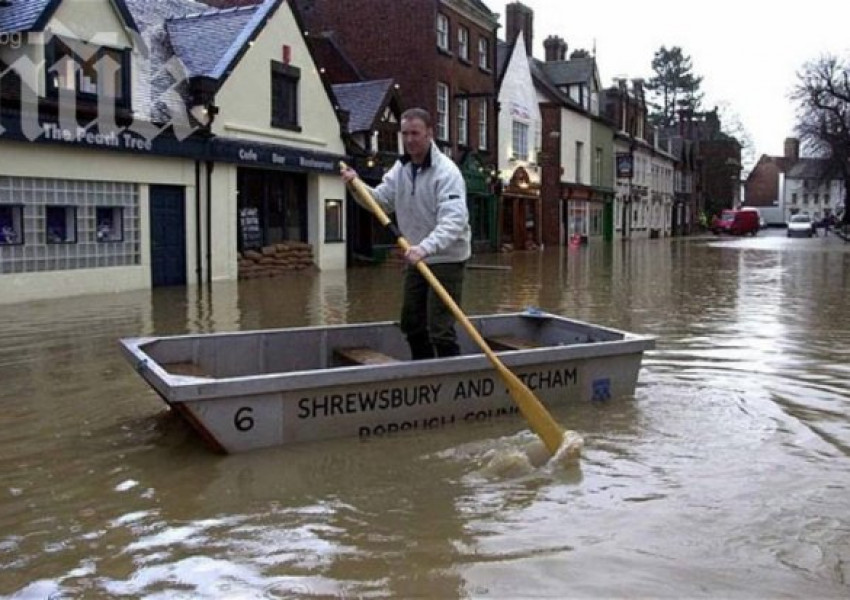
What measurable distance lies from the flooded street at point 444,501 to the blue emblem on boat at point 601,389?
0.10m

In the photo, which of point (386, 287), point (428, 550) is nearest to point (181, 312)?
point (386, 287)

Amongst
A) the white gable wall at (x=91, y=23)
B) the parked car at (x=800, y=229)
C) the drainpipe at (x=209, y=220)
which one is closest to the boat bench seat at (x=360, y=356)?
the white gable wall at (x=91, y=23)

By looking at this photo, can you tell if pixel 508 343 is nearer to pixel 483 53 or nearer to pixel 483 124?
pixel 483 124

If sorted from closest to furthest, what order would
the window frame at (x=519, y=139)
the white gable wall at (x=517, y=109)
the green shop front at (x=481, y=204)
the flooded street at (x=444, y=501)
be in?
the flooded street at (x=444, y=501) < the green shop front at (x=481, y=204) < the white gable wall at (x=517, y=109) < the window frame at (x=519, y=139)

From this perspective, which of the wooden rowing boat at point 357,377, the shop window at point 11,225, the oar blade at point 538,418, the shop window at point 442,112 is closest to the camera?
the wooden rowing boat at point 357,377

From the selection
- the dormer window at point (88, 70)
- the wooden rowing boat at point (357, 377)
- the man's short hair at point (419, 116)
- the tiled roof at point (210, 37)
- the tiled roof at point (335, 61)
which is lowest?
the wooden rowing boat at point (357, 377)

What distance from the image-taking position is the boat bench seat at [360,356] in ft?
21.8

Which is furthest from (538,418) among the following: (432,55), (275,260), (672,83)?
(672,83)

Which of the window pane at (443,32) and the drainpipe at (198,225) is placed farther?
the window pane at (443,32)

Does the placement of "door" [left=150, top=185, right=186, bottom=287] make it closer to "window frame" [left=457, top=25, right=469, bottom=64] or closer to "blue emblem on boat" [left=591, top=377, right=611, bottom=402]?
"blue emblem on boat" [left=591, top=377, right=611, bottom=402]

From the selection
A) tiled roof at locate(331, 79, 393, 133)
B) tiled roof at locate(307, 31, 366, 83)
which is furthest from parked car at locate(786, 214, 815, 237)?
tiled roof at locate(331, 79, 393, 133)

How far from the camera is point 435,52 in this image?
30547mm

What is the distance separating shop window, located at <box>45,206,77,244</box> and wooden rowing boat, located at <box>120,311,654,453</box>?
1078 centimetres

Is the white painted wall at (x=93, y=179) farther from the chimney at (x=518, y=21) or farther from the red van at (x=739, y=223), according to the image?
the red van at (x=739, y=223)
